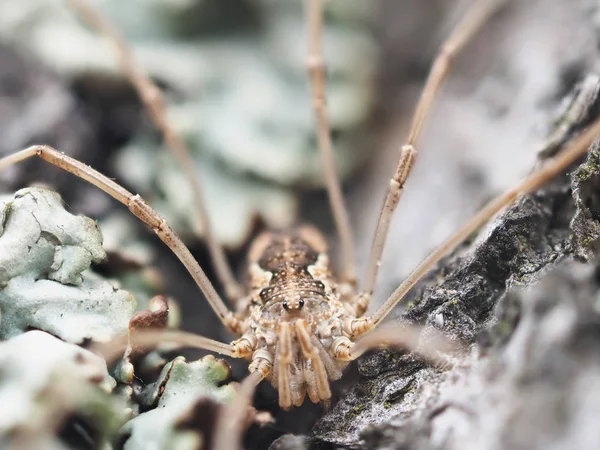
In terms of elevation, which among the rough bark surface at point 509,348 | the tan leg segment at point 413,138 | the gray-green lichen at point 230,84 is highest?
the gray-green lichen at point 230,84

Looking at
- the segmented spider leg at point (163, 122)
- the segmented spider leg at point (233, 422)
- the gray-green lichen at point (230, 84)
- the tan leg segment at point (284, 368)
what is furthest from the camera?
the gray-green lichen at point (230, 84)

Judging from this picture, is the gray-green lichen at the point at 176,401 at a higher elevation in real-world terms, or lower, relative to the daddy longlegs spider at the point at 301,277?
lower

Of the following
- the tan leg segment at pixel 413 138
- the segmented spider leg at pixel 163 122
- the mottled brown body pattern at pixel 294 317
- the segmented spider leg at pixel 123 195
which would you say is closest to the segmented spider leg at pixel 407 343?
the mottled brown body pattern at pixel 294 317

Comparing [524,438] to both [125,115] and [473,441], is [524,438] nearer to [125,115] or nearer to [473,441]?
[473,441]

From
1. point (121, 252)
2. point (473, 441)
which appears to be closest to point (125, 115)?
point (121, 252)

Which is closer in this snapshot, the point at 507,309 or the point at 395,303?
the point at 507,309

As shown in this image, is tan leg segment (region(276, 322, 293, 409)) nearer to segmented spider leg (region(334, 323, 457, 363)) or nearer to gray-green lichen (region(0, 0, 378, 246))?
segmented spider leg (region(334, 323, 457, 363))

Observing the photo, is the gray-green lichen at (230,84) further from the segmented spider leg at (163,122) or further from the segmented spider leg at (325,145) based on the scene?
the segmented spider leg at (325,145)
